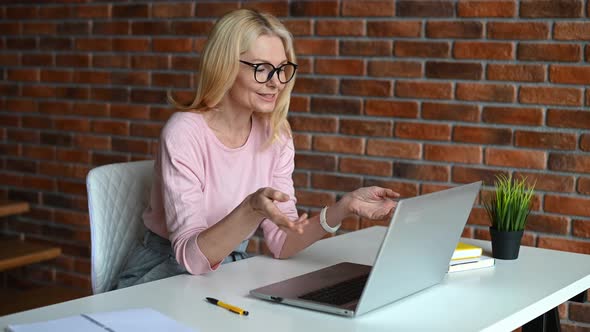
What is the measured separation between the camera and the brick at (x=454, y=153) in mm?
2963

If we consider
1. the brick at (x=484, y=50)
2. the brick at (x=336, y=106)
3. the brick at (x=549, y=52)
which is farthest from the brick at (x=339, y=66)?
the brick at (x=549, y=52)

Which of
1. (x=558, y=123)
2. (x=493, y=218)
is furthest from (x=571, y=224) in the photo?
(x=493, y=218)

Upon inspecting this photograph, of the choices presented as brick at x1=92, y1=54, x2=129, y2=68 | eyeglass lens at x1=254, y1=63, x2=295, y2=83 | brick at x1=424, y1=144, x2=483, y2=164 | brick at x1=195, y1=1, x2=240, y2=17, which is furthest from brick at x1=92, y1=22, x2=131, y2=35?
eyeglass lens at x1=254, y1=63, x2=295, y2=83

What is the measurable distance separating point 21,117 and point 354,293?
300 cm

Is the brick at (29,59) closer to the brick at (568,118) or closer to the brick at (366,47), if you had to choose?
the brick at (366,47)

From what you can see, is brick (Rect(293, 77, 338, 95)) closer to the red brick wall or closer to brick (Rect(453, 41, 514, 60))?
the red brick wall

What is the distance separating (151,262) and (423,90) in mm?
1371

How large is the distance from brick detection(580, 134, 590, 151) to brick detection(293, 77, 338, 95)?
977 millimetres

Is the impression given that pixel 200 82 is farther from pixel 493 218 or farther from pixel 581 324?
pixel 581 324

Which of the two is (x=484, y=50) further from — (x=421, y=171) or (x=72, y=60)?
(x=72, y=60)

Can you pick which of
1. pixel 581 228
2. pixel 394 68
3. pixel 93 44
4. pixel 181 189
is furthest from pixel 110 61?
pixel 581 228

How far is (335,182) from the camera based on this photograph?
10.8ft

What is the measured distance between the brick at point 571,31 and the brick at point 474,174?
514 millimetres

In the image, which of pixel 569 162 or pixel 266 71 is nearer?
pixel 266 71
